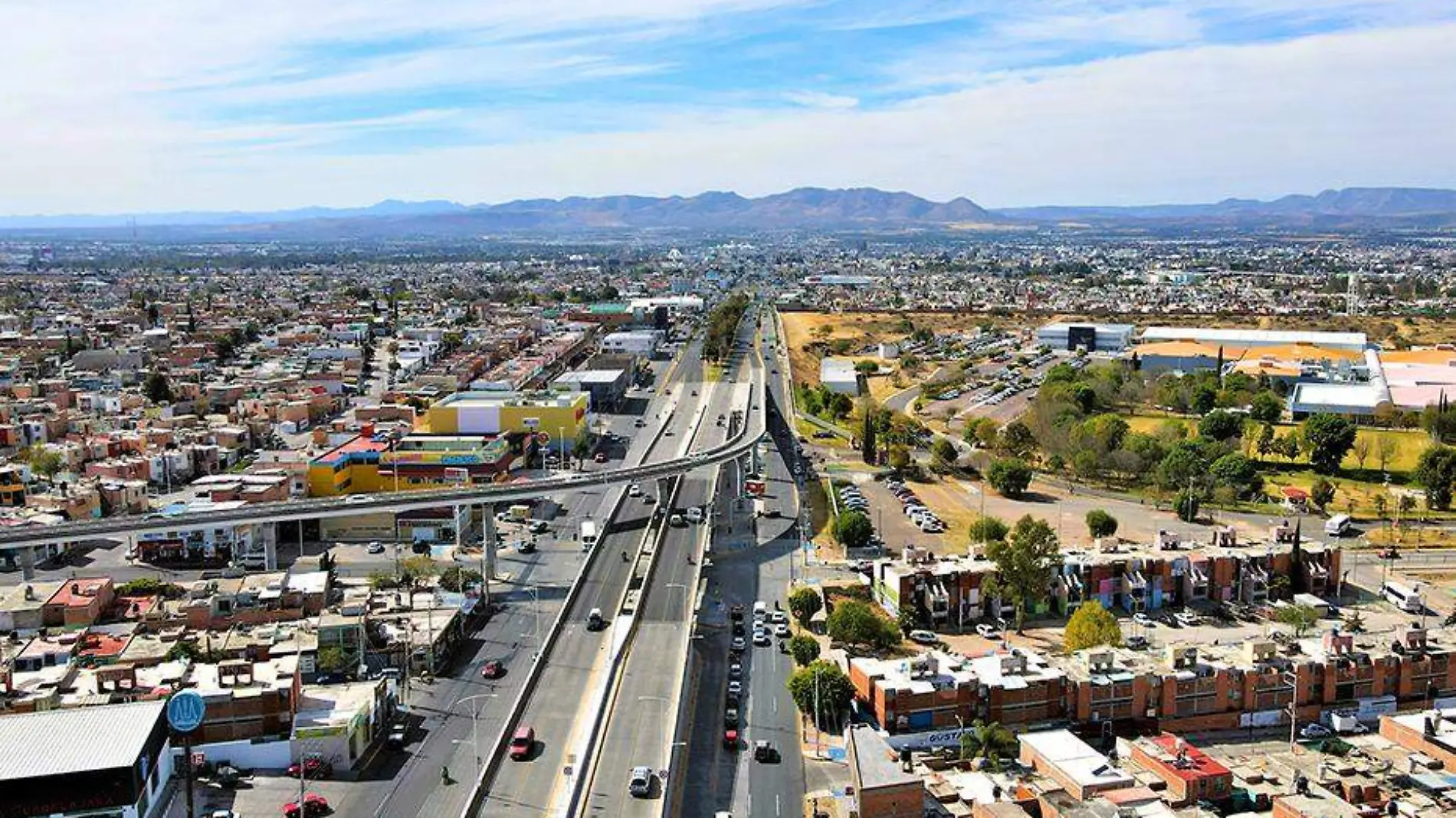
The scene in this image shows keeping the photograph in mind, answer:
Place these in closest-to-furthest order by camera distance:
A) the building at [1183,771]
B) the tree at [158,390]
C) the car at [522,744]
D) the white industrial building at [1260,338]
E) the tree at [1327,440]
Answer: the building at [1183,771], the car at [522,744], the tree at [1327,440], the tree at [158,390], the white industrial building at [1260,338]

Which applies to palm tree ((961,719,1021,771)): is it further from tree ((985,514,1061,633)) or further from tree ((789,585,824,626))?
tree ((985,514,1061,633))

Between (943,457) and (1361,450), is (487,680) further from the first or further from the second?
(1361,450)

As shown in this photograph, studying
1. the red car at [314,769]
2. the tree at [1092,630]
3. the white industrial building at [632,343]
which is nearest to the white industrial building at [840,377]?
the white industrial building at [632,343]

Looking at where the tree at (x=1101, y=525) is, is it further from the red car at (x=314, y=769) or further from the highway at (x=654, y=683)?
the red car at (x=314, y=769)

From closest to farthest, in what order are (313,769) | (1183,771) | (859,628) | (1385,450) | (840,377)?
(1183,771)
(313,769)
(859,628)
(1385,450)
(840,377)

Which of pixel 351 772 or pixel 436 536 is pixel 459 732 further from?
pixel 436 536

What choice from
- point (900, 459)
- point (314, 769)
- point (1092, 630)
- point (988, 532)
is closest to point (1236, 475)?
point (900, 459)
